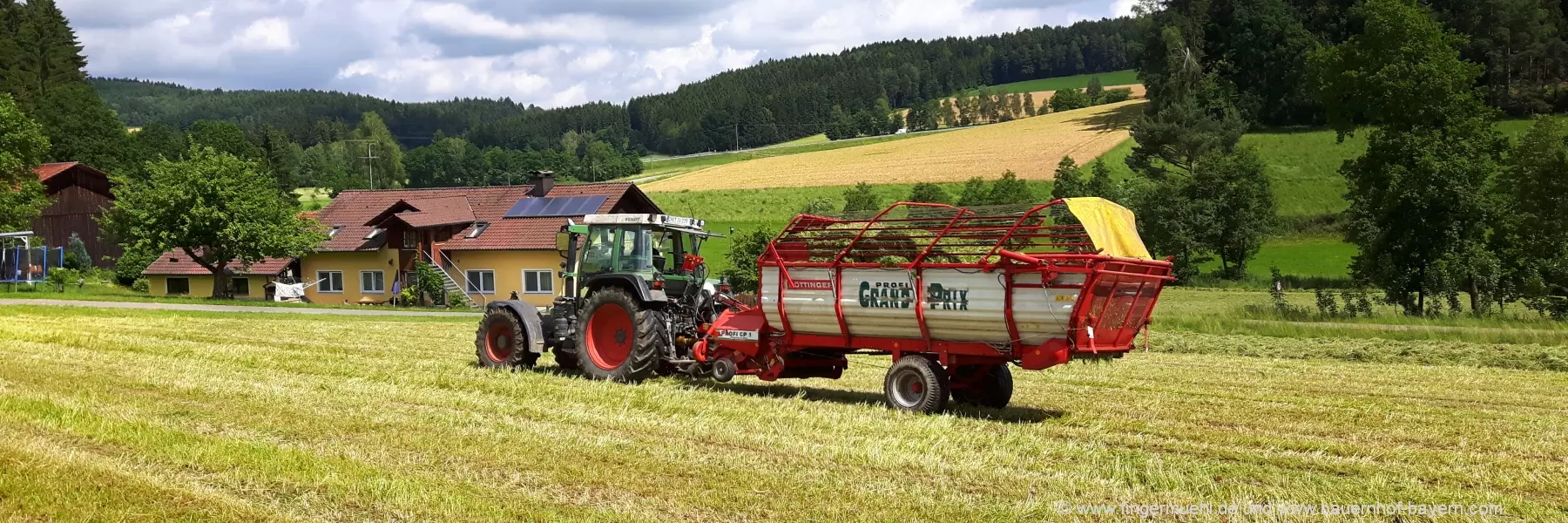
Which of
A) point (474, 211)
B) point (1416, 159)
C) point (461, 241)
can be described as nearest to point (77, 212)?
point (474, 211)

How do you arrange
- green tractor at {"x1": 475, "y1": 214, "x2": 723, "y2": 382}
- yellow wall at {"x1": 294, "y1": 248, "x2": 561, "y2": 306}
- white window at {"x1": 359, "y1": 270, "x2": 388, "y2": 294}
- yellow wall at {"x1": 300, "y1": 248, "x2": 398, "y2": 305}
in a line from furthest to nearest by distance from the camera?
1. white window at {"x1": 359, "y1": 270, "x2": 388, "y2": 294}
2. yellow wall at {"x1": 300, "y1": 248, "x2": 398, "y2": 305}
3. yellow wall at {"x1": 294, "y1": 248, "x2": 561, "y2": 306}
4. green tractor at {"x1": 475, "y1": 214, "x2": 723, "y2": 382}

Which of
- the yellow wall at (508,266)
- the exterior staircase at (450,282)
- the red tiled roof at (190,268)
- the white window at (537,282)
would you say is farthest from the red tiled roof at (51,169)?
the white window at (537,282)

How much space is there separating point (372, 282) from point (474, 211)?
536 cm

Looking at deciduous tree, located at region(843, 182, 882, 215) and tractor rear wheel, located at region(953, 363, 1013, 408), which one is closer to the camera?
tractor rear wheel, located at region(953, 363, 1013, 408)

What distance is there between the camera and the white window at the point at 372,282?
166ft

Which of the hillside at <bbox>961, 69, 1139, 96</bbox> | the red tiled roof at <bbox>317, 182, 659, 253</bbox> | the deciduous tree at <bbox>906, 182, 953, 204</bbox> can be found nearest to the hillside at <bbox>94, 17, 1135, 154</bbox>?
the hillside at <bbox>961, 69, 1139, 96</bbox>

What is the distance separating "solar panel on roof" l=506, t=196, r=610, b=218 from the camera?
1924 inches

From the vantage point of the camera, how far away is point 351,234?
168 feet

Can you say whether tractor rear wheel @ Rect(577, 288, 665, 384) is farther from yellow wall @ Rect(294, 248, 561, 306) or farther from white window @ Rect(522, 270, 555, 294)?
white window @ Rect(522, 270, 555, 294)

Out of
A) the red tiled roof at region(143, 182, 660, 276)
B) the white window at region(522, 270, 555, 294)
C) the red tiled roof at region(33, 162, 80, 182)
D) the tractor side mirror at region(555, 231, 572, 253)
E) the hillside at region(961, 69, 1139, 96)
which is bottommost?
the white window at region(522, 270, 555, 294)

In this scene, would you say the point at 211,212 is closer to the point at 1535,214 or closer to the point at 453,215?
the point at 453,215

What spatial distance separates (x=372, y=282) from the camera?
167 feet

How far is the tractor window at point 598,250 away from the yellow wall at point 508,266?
32.3 meters

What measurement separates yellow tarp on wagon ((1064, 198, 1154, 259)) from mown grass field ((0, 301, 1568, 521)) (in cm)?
173
